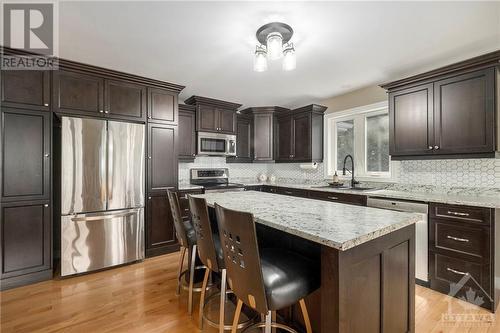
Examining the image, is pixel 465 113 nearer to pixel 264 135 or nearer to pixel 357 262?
pixel 357 262

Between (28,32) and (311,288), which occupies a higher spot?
(28,32)

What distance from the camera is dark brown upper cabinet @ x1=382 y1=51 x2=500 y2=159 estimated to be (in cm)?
226

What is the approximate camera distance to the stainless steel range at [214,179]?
413cm

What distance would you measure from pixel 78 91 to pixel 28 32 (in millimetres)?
717

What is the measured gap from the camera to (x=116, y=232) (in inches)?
114

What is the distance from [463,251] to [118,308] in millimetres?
3179

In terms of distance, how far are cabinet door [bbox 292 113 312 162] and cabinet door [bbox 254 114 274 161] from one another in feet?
1.69

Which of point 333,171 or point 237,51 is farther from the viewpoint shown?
point 333,171

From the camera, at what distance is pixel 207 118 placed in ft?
13.6

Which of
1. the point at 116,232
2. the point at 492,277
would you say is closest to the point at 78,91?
the point at 116,232

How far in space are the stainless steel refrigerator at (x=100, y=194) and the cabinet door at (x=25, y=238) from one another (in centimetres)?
17

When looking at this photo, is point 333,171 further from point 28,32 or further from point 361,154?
point 28,32

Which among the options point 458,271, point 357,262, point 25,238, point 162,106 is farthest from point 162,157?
point 458,271

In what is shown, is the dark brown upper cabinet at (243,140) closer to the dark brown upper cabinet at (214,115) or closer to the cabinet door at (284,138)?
the dark brown upper cabinet at (214,115)
